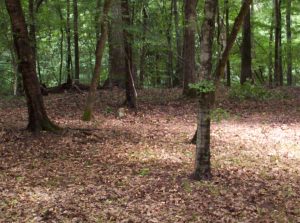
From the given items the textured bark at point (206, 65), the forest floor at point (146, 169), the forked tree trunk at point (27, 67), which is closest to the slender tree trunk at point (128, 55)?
the forest floor at point (146, 169)

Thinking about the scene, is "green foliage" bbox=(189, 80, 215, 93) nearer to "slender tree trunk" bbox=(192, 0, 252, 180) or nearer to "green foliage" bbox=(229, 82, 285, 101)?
"slender tree trunk" bbox=(192, 0, 252, 180)

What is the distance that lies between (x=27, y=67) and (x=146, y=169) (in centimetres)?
436

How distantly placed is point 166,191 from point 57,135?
452 cm

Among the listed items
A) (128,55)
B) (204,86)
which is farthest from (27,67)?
(204,86)

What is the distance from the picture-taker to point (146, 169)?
893 cm

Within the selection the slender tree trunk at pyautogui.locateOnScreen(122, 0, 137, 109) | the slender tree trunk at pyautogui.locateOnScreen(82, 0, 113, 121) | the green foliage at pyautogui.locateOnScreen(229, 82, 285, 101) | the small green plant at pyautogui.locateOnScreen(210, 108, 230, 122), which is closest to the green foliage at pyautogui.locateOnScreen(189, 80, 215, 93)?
the small green plant at pyautogui.locateOnScreen(210, 108, 230, 122)

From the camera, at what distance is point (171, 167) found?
359 inches

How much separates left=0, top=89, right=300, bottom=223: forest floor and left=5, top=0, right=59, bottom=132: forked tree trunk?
0.36 meters

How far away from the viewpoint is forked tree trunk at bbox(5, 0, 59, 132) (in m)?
10.6

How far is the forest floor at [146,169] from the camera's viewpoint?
6.80m

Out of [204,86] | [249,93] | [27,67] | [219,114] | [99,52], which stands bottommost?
[219,114]

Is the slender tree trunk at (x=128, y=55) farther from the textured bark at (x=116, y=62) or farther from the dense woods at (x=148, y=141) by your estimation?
the textured bark at (x=116, y=62)

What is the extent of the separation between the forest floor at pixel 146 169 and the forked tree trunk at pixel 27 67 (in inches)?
14.1

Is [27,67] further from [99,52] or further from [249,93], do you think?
[249,93]
